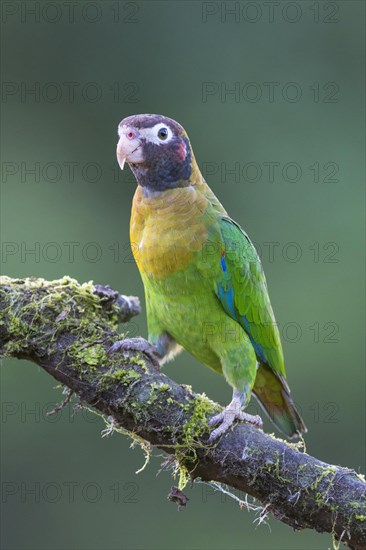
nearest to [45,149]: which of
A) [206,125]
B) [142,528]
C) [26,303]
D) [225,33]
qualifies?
[206,125]

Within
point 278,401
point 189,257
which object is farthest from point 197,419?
point 278,401

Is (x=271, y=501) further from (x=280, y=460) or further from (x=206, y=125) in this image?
(x=206, y=125)

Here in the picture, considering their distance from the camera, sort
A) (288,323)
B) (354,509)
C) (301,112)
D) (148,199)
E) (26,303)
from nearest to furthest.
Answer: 1. (354,509)
2. (26,303)
3. (148,199)
4. (288,323)
5. (301,112)

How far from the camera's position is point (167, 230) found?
512 cm

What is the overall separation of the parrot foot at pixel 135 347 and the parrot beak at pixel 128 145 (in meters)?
1.06

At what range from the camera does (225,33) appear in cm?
1255

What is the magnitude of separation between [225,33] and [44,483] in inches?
267

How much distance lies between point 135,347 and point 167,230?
88 cm

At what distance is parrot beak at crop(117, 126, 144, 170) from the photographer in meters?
5.03

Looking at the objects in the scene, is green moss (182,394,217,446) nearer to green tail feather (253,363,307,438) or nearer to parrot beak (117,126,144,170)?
green tail feather (253,363,307,438)

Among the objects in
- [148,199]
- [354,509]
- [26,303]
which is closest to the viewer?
[354,509]

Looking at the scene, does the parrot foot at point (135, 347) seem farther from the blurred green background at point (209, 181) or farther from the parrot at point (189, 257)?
the blurred green background at point (209, 181)

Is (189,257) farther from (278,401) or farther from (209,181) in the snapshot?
(209,181)

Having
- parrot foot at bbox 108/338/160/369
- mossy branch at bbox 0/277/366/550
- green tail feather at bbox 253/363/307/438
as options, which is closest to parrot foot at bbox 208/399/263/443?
mossy branch at bbox 0/277/366/550
